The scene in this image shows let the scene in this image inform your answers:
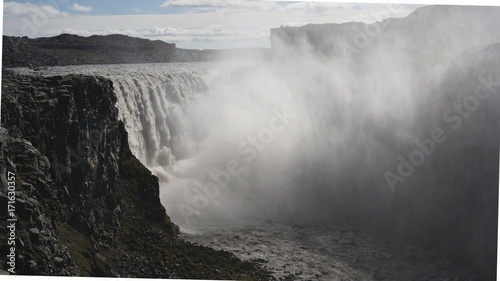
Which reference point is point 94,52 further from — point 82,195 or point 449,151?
point 449,151

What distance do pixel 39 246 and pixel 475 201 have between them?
19381 mm

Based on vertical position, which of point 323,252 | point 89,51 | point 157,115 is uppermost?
point 89,51

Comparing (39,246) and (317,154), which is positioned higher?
(317,154)

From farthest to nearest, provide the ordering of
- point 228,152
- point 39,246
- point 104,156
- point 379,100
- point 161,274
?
point 228,152, point 379,100, point 104,156, point 161,274, point 39,246

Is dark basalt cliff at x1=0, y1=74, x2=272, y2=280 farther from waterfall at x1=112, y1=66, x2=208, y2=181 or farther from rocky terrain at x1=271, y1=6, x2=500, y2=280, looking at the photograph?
rocky terrain at x1=271, y1=6, x2=500, y2=280

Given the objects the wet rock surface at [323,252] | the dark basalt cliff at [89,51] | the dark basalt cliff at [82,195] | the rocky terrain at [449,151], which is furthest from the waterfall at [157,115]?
the rocky terrain at [449,151]

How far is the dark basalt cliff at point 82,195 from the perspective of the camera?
2462 centimetres

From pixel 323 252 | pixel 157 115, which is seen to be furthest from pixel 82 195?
pixel 157 115

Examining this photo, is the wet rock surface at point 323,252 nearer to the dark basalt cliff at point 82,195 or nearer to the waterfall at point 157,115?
the dark basalt cliff at point 82,195

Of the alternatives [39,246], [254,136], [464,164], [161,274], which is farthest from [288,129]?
[39,246]

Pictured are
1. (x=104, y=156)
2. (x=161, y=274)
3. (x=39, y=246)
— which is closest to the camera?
(x=39, y=246)

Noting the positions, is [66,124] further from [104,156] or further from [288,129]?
[288,129]

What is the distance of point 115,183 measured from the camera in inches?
1256

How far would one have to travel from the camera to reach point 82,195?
96.0 feet
